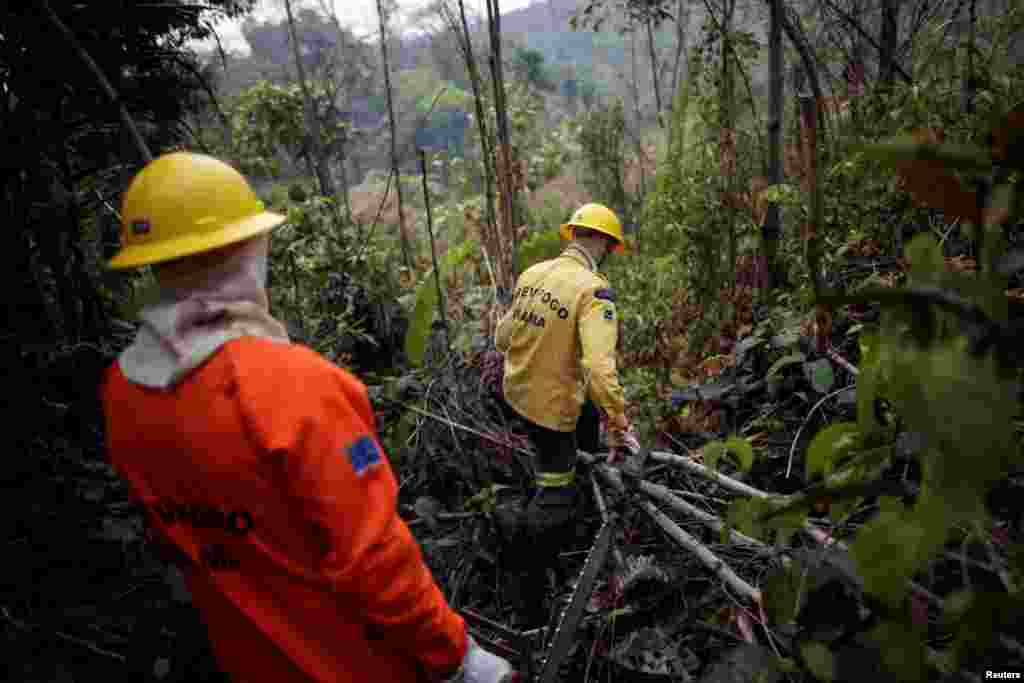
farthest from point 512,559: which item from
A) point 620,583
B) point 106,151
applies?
point 106,151

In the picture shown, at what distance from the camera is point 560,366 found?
117 inches

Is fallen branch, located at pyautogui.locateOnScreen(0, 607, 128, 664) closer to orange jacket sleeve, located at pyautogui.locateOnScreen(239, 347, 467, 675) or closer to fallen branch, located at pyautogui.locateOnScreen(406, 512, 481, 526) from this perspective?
orange jacket sleeve, located at pyautogui.locateOnScreen(239, 347, 467, 675)

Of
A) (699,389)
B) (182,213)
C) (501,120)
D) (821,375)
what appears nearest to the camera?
(182,213)

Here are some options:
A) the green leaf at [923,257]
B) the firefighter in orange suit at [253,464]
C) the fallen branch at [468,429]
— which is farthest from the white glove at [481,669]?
the fallen branch at [468,429]

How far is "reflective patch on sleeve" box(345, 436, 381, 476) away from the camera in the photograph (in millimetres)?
1070

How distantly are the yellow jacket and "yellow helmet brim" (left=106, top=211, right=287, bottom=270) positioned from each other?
1.83 metres

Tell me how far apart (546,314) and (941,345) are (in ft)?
7.30

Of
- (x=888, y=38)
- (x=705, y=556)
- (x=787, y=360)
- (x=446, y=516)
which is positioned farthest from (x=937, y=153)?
(x=888, y=38)

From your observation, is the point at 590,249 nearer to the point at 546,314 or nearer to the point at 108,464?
the point at 546,314

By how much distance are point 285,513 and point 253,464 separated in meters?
0.11

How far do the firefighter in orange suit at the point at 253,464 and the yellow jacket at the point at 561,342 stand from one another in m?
1.71

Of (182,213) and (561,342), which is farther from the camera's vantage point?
(561,342)

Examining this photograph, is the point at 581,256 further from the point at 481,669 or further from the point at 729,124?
the point at 481,669

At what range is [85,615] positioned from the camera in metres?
1.54
